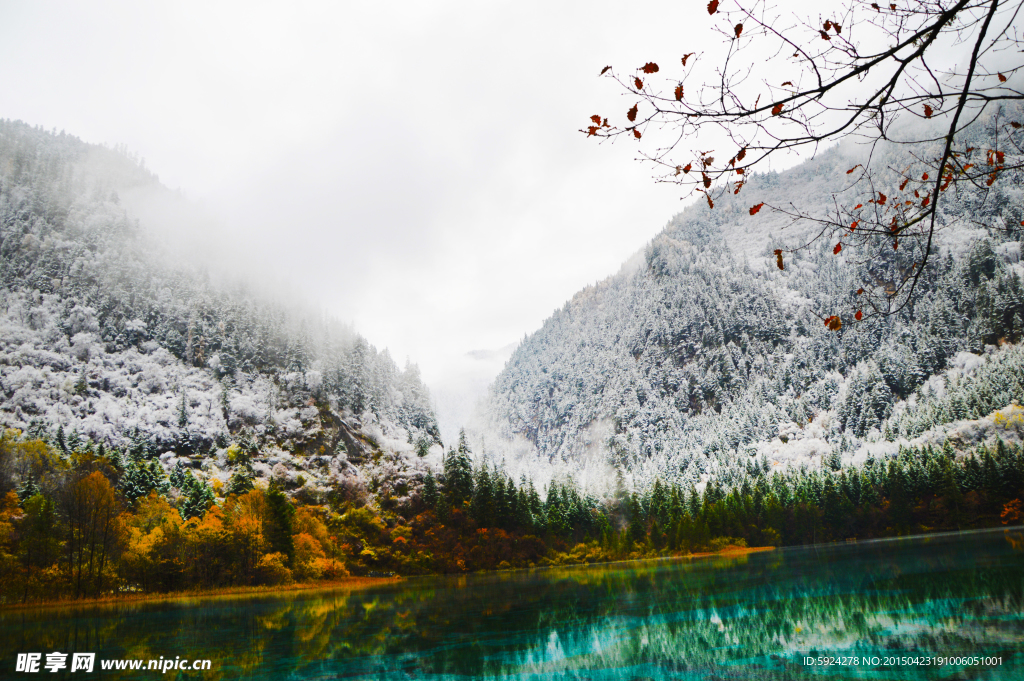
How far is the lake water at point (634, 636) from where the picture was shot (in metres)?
11.7

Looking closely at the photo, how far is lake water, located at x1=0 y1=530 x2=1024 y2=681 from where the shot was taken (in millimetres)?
11727

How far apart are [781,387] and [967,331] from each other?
47059 mm

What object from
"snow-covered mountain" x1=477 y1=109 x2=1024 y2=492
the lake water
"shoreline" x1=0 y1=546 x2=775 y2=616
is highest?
"snow-covered mountain" x1=477 y1=109 x2=1024 y2=492

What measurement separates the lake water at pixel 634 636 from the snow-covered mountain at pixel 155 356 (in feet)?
269

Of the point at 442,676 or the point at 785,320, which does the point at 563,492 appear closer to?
the point at 442,676

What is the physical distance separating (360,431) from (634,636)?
11548cm

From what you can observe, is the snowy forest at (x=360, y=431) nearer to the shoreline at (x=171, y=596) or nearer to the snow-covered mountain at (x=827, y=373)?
the snow-covered mountain at (x=827, y=373)

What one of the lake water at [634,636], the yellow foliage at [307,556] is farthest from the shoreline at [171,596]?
the lake water at [634,636]

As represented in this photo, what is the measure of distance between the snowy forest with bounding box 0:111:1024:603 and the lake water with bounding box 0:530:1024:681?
28846 millimetres

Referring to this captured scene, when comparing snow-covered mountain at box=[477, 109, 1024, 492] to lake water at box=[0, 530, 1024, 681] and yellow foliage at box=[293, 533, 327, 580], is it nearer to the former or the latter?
yellow foliage at box=[293, 533, 327, 580]

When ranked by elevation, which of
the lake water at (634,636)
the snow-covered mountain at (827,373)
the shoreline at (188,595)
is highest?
the snow-covered mountain at (827,373)

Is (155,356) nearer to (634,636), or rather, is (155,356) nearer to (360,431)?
(360,431)

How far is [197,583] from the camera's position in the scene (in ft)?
172

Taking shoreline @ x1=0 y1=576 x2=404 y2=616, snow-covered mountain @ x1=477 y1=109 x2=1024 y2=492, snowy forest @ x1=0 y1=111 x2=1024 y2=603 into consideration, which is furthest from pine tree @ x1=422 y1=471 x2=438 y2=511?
snow-covered mountain @ x1=477 y1=109 x2=1024 y2=492
